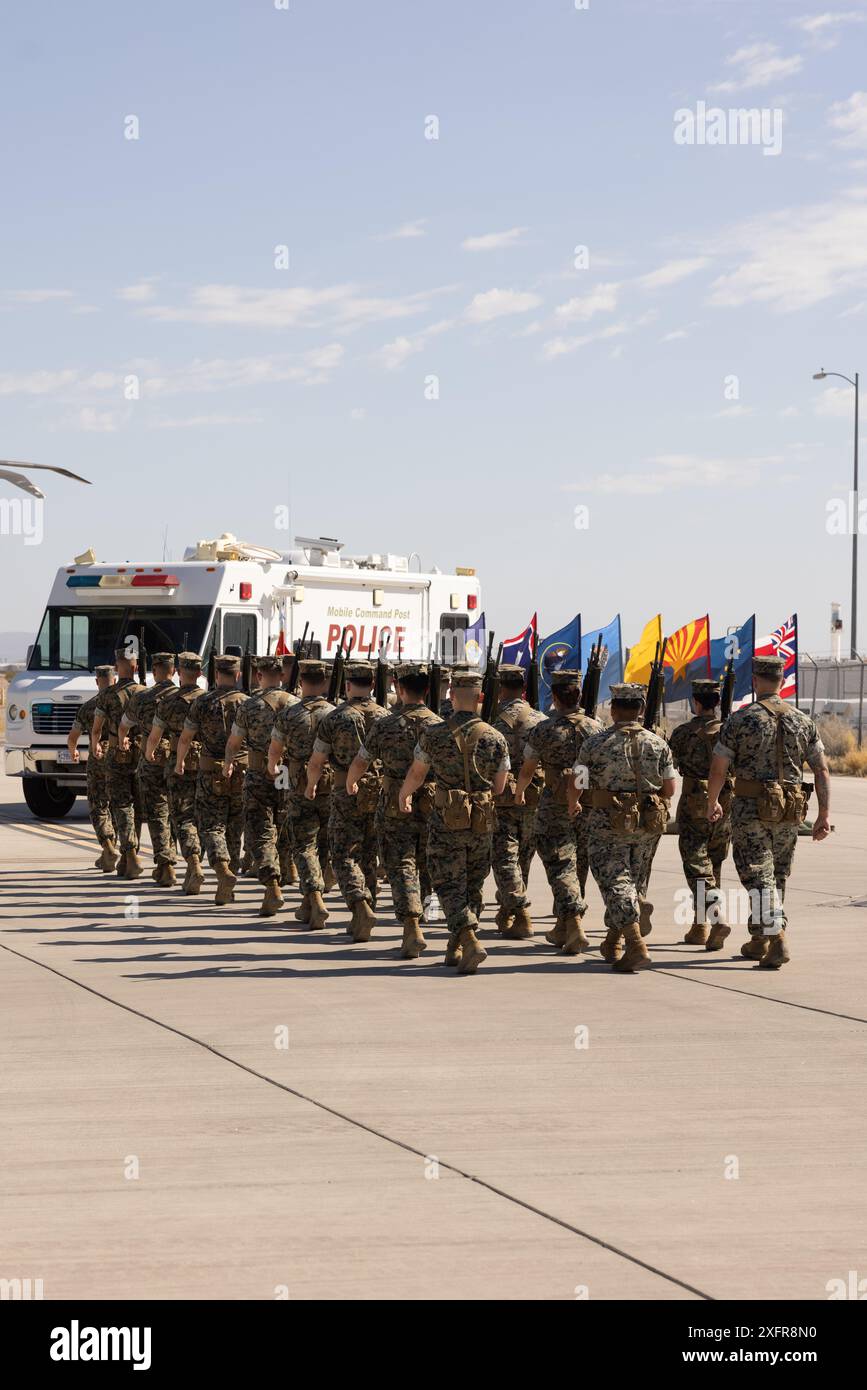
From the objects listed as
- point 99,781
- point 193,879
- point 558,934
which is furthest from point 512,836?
point 99,781

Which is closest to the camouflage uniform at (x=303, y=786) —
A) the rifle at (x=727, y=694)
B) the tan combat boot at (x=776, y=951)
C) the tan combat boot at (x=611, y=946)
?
the tan combat boot at (x=611, y=946)

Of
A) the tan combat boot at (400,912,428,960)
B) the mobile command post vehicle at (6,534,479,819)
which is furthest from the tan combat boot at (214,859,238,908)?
the mobile command post vehicle at (6,534,479,819)

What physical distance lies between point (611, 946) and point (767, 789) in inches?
50.1

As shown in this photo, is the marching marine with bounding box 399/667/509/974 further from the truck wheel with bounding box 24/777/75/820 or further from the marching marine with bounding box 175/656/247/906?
the truck wheel with bounding box 24/777/75/820

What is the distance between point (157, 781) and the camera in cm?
1402

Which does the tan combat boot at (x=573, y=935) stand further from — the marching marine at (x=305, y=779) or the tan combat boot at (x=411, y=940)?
the marching marine at (x=305, y=779)

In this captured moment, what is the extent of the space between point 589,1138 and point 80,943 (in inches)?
216

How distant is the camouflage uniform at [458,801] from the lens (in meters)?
9.88

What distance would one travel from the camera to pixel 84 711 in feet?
49.5

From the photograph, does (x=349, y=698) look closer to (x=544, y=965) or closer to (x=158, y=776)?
(x=544, y=965)

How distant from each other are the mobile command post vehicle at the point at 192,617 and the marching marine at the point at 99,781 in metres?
2.75

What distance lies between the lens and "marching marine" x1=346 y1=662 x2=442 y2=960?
1037cm

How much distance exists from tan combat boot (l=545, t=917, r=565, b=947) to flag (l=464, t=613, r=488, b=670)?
371 inches

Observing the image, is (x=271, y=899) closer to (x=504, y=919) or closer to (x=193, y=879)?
(x=193, y=879)
